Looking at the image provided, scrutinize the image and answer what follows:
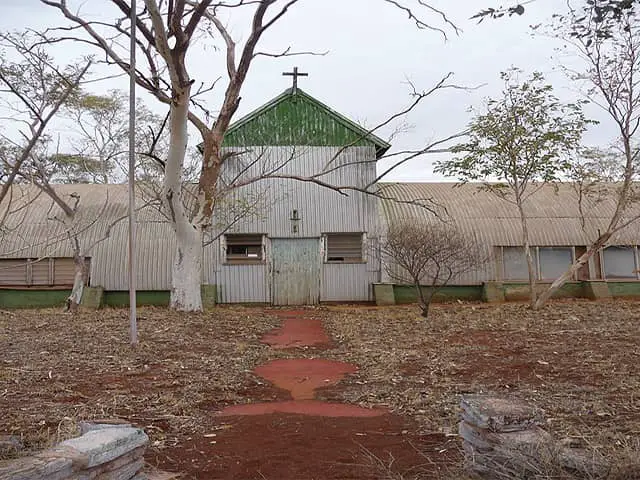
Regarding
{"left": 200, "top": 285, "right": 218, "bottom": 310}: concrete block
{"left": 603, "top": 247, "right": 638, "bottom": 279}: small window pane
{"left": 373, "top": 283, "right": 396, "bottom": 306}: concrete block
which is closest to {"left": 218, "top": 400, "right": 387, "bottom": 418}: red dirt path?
{"left": 200, "top": 285, "right": 218, "bottom": 310}: concrete block

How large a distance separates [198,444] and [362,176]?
15.5 metres

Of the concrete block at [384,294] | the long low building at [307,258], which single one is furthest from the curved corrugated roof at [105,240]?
the concrete block at [384,294]

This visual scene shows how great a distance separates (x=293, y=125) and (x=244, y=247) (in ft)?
14.2

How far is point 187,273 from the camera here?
1519 centimetres

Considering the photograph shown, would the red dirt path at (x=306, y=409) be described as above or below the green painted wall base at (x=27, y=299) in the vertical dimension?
below

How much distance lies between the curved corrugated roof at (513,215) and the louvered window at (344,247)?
1.29m

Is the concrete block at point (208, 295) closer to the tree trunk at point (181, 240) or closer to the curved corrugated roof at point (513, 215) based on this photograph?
the tree trunk at point (181, 240)

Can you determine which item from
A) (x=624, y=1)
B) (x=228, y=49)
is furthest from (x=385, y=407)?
(x=228, y=49)

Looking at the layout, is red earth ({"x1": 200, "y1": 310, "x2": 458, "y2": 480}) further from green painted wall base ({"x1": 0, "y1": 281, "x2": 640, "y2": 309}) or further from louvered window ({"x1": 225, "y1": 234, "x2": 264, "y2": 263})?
louvered window ({"x1": 225, "y1": 234, "x2": 264, "y2": 263})

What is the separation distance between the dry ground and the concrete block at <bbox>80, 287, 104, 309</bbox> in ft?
13.7

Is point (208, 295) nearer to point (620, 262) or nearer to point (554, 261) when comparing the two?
point (554, 261)

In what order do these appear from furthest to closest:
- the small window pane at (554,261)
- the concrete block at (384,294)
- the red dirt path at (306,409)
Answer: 1. the small window pane at (554,261)
2. the concrete block at (384,294)
3. the red dirt path at (306,409)

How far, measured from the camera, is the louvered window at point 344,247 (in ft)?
64.5

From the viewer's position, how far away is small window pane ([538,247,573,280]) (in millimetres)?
20250
